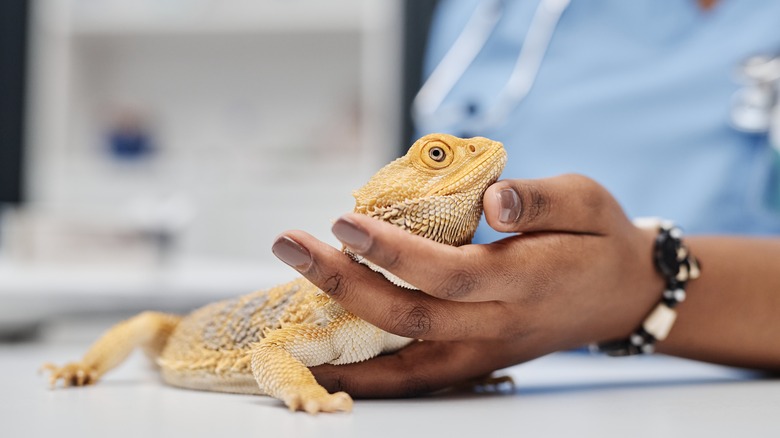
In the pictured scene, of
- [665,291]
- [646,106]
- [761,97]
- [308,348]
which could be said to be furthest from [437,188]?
[646,106]

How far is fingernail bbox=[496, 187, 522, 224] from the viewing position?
2.72ft

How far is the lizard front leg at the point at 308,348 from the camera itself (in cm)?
90

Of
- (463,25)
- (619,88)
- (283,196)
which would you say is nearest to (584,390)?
(619,88)

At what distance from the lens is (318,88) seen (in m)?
4.31

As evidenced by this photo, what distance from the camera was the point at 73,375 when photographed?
1142 millimetres

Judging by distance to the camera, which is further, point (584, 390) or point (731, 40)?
point (731, 40)

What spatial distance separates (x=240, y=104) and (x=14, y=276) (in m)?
2.17

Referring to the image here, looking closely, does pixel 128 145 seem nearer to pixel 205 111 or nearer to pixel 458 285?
pixel 205 111

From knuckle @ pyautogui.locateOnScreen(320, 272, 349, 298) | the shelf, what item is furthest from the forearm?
the shelf

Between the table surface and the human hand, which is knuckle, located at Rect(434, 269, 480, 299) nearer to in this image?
the human hand

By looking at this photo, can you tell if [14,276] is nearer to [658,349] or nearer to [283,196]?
[283,196]

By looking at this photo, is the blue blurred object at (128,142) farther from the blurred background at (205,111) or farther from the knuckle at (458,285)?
the knuckle at (458,285)

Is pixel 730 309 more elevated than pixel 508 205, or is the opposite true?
pixel 508 205

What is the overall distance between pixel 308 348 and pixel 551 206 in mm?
338
